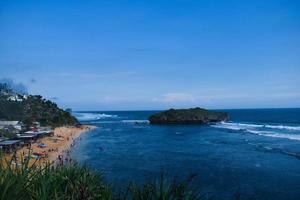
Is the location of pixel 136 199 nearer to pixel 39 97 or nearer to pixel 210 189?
pixel 210 189

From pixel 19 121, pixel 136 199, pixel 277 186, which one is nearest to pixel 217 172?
pixel 277 186

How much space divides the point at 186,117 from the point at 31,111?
58305 mm

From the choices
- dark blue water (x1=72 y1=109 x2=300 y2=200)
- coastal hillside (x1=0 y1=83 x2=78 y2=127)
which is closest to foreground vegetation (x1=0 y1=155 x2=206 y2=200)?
dark blue water (x1=72 y1=109 x2=300 y2=200)

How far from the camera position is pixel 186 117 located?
150250mm

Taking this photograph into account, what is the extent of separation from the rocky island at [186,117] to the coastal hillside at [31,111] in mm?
35188

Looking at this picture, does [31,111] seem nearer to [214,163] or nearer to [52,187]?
[214,163]

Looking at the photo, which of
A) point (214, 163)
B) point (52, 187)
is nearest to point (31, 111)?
point (214, 163)

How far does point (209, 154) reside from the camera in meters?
57.5

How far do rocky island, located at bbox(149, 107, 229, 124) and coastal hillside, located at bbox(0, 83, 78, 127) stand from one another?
35188mm

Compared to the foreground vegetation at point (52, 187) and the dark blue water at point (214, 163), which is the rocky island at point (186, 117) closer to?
the dark blue water at point (214, 163)

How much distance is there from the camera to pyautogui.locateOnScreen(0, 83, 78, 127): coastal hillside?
103887mm

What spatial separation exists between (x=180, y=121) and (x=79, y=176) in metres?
136

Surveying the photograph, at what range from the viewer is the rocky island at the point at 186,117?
149m

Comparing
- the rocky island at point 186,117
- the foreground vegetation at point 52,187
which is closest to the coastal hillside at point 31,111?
the rocky island at point 186,117
